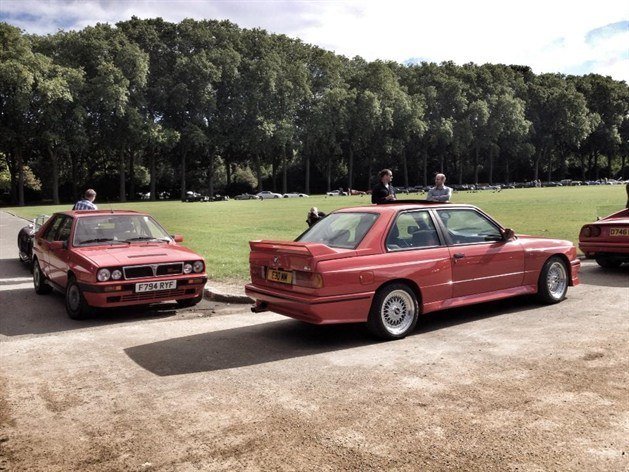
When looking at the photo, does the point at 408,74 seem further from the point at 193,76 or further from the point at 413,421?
the point at 413,421

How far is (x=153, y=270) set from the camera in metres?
8.12

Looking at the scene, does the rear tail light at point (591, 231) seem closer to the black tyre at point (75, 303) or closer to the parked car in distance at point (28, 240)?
the black tyre at point (75, 303)

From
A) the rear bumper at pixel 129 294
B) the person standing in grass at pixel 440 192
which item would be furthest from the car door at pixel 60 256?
the person standing in grass at pixel 440 192

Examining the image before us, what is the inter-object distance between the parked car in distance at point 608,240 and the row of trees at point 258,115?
4973cm

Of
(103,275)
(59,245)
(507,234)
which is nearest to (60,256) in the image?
(59,245)

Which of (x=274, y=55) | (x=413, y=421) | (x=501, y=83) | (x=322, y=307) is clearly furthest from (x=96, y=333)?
(x=501, y=83)

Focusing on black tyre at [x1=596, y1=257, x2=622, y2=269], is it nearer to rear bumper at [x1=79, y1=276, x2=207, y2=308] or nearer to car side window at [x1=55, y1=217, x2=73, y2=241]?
rear bumper at [x1=79, y1=276, x2=207, y2=308]

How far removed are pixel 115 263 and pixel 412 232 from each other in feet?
13.1

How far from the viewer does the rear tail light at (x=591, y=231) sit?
36.9 feet

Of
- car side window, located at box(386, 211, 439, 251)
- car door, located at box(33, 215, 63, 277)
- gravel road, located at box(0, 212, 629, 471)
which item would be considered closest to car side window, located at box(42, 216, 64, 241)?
car door, located at box(33, 215, 63, 277)

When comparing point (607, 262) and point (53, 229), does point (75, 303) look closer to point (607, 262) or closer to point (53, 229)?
point (53, 229)

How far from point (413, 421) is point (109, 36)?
208ft

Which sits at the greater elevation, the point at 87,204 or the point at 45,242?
the point at 87,204

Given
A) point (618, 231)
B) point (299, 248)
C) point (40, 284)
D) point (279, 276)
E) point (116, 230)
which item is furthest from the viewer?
point (618, 231)
